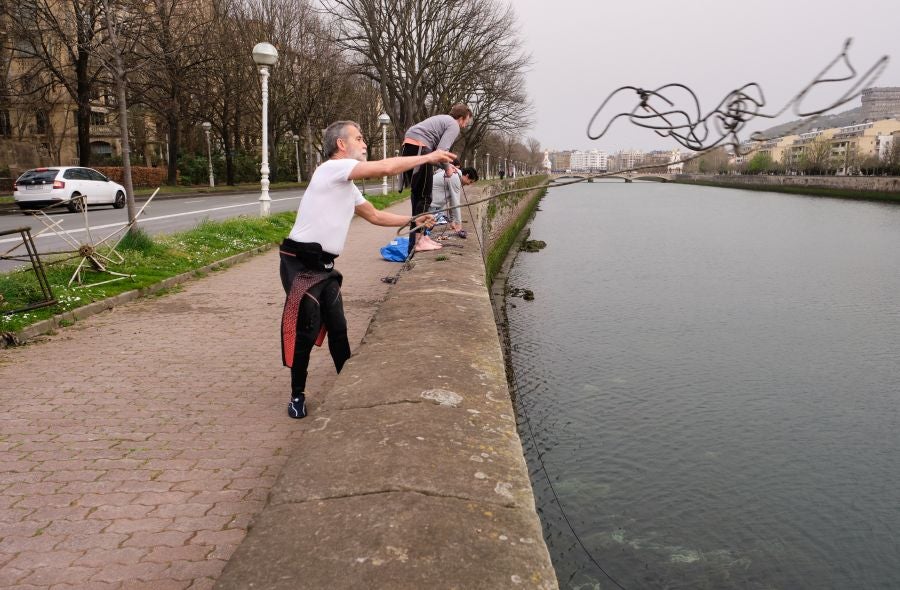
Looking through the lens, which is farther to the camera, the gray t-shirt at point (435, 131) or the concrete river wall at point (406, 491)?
the gray t-shirt at point (435, 131)

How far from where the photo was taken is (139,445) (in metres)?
3.83

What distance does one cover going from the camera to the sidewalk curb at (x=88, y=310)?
600 cm

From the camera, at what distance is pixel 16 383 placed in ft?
16.2

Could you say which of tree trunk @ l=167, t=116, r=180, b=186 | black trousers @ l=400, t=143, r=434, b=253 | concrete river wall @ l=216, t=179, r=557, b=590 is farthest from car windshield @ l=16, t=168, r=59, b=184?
concrete river wall @ l=216, t=179, r=557, b=590

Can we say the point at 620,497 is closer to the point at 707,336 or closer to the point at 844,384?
the point at 844,384

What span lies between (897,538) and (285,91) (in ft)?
127

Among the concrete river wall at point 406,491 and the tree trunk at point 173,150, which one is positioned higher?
the tree trunk at point 173,150

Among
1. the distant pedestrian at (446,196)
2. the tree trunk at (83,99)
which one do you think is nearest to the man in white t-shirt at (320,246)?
the distant pedestrian at (446,196)

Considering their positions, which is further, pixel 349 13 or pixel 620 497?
pixel 349 13

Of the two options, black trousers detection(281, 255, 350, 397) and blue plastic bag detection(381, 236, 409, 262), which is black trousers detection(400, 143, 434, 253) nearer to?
blue plastic bag detection(381, 236, 409, 262)

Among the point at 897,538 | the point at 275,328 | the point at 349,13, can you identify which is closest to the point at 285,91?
the point at 349,13

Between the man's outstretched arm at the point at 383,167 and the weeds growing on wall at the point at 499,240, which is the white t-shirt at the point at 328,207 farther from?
the weeds growing on wall at the point at 499,240

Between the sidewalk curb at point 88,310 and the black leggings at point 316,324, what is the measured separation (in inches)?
135

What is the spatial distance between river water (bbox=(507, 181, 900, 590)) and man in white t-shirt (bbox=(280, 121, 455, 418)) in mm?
3235
